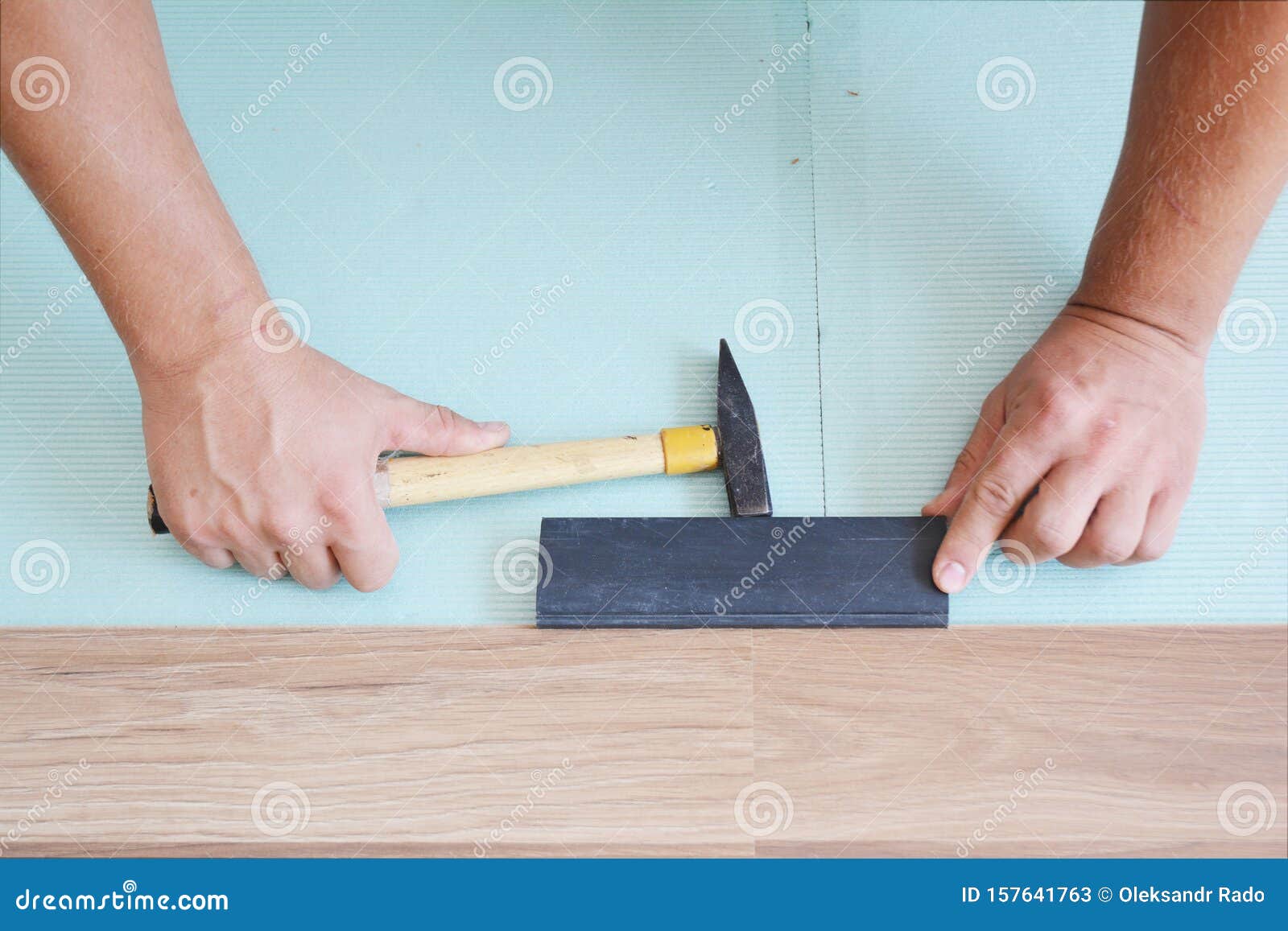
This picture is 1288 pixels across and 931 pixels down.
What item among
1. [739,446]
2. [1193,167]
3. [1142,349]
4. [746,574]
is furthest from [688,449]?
[1193,167]

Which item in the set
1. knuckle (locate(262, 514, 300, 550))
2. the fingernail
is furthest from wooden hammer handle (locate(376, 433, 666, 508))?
the fingernail

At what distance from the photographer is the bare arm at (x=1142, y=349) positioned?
106 centimetres

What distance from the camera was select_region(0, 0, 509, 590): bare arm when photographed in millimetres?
1004

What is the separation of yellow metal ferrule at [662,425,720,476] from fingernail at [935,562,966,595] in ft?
1.01

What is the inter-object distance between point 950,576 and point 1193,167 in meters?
0.55

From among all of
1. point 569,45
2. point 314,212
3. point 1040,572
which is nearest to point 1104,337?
point 1040,572

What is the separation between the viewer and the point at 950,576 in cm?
112

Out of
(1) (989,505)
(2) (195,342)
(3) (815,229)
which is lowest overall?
(1) (989,505)

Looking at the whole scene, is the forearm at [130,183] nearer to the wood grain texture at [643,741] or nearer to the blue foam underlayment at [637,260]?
the blue foam underlayment at [637,260]

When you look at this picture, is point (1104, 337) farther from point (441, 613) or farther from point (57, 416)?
point (57, 416)

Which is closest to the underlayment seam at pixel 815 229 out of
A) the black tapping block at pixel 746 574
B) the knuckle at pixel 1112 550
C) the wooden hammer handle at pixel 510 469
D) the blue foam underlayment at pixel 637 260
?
the blue foam underlayment at pixel 637 260

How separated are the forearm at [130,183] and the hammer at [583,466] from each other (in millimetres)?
232

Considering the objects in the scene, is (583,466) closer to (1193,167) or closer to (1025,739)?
(1025,739)

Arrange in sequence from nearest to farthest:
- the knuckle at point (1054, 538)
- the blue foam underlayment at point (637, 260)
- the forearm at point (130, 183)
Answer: the forearm at point (130, 183), the knuckle at point (1054, 538), the blue foam underlayment at point (637, 260)
